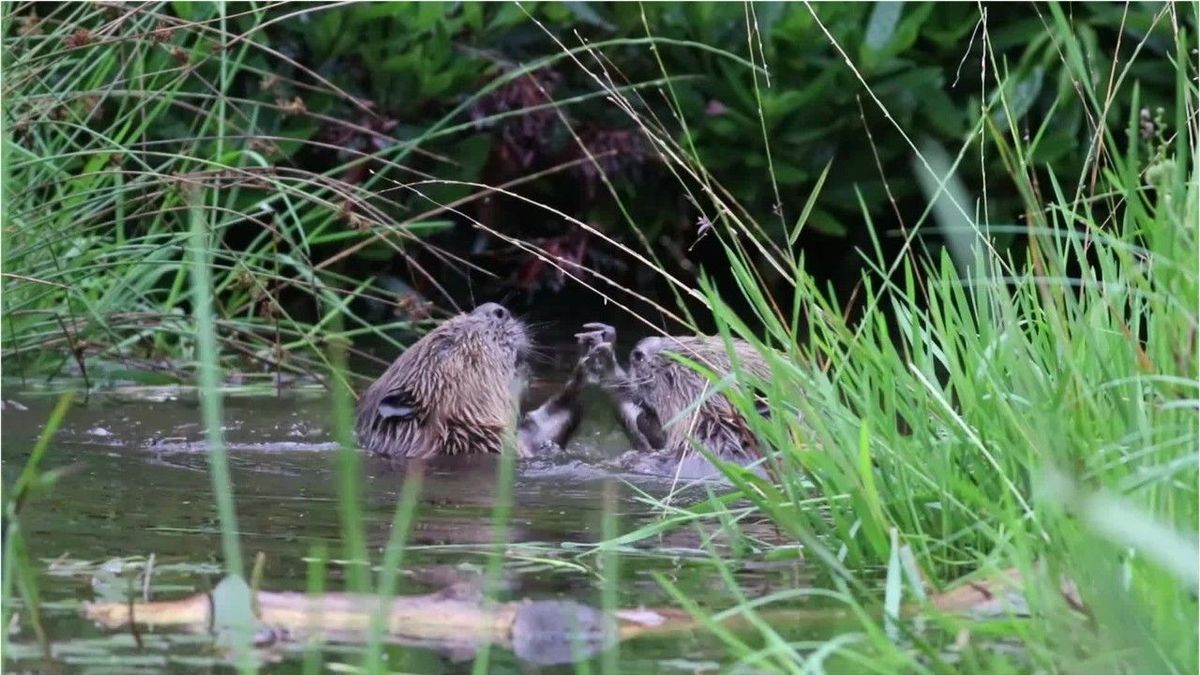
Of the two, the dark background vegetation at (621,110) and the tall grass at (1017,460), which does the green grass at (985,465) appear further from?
the dark background vegetation at (621,110)

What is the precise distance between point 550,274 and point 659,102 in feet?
4.00

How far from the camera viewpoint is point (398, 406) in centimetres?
591

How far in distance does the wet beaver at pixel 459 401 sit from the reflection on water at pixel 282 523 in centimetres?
16

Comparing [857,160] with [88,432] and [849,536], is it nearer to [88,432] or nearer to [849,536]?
[88,432]

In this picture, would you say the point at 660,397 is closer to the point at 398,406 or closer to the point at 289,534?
the point at 398,406

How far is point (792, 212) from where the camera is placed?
29.9 feet

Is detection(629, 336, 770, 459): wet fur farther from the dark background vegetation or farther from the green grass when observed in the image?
the dark background vegetation

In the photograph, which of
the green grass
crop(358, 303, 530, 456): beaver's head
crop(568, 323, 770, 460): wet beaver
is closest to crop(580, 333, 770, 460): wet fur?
crop(568, 323, 770, 460): wet beaver

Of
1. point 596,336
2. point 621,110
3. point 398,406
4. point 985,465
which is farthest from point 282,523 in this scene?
point 621,110

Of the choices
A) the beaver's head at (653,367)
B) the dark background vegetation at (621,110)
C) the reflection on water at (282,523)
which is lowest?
the reflection on water at (282,523)

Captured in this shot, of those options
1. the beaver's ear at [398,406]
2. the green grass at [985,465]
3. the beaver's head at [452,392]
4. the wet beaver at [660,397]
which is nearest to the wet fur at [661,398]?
the wet beaver at [660,397]

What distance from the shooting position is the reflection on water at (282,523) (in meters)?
2.74

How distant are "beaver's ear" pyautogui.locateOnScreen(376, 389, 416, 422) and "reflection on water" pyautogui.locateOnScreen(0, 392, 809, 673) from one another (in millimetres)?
201

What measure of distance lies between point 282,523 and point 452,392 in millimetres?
2029
